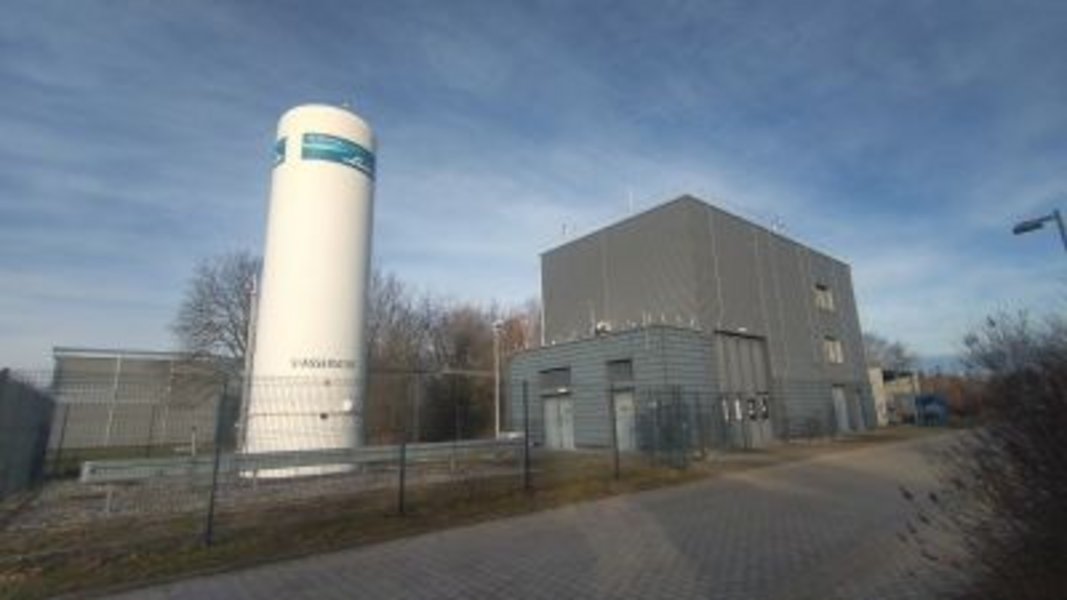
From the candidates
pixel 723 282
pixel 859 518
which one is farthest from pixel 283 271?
pixel 723 282

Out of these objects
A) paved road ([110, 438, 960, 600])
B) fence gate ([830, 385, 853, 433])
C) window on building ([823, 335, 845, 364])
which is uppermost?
window on building ([823, 335, 845, 364])

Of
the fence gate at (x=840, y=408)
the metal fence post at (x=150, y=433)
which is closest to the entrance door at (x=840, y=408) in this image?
the fence gate at (x=840, y=408)

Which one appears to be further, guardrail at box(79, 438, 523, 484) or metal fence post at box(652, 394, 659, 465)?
metal fence post at box(652, 394, 659, 465)

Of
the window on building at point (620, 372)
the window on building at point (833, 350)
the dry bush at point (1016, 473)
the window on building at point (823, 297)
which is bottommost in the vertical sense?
the dry bush at point (1016, 473)

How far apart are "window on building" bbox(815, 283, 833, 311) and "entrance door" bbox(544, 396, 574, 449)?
1815 cm

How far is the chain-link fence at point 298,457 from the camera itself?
11.0 metres

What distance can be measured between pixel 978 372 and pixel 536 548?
5.61 metres

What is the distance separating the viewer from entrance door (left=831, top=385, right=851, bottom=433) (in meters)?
36.9

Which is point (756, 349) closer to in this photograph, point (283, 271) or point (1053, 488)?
point (283, 271)

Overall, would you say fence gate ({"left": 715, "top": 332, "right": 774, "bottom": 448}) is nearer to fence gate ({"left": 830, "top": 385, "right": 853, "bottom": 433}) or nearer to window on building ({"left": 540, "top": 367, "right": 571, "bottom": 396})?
window on building ({"left": 540, "top": 367, "right": 571, "bottom": 396})

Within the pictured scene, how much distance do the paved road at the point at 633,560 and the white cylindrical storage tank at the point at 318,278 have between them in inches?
325

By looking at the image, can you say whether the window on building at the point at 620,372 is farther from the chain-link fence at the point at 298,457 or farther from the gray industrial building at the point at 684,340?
the chain-link fence at the point at 298,457

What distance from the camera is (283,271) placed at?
18.5 meters

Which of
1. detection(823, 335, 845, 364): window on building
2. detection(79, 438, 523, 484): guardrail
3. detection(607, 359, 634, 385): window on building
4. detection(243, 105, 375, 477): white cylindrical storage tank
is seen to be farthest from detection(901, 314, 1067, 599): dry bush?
detection(823, 335, 845, 364): window on building
